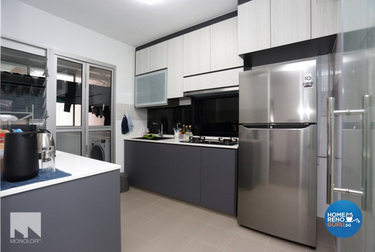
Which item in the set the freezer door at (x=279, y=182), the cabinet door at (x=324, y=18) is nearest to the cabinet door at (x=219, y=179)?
the freezer door at (x=279, y=182)

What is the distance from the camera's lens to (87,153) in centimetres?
281

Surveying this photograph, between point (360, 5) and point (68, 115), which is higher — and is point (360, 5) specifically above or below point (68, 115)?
above

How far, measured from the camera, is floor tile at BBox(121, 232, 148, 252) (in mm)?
1608

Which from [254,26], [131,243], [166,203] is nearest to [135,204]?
[166,203]

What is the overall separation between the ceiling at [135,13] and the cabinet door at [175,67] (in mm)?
223

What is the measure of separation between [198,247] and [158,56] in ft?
9.23

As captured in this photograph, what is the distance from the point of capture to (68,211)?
1.01m

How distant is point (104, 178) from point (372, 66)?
4.56ft

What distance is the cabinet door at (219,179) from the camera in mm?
2082

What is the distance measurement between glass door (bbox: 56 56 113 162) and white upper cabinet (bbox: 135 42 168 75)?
22.1 inches

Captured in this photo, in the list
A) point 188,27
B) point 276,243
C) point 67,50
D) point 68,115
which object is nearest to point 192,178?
point 276,243

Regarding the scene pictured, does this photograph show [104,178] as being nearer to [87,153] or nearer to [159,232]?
[159,232]

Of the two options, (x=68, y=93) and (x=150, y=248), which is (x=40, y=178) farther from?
(x=68, y=93)

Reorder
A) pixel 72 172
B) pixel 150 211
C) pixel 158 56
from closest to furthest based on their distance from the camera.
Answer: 1. pixel 72 172
2. pixel 150 211
3. pixel 158 56
